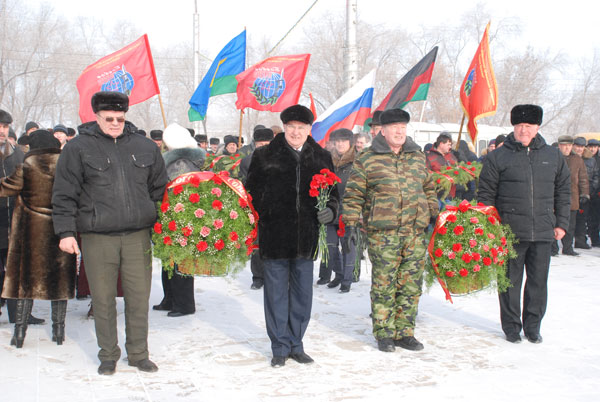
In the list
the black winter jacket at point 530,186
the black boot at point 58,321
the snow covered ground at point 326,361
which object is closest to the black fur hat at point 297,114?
the black winter jacket at point 530,186

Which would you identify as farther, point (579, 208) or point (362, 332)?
point (579, 208)

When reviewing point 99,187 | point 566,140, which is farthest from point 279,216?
point 566,140

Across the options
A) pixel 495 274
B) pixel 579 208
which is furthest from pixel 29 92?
pixel 495 274

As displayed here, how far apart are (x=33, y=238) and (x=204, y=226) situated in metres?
1.82

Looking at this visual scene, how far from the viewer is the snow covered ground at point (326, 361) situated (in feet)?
14.3

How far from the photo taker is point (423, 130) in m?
27.5

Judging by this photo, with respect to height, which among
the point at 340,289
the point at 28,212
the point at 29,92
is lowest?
the point at 340,289

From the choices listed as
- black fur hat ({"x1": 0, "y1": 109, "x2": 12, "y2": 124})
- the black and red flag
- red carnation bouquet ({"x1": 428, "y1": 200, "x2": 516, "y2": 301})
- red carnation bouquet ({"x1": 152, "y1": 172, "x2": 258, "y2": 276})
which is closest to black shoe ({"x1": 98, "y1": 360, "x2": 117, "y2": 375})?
red carnation bouquet ({"x1": 152, "y1": 172, "x2": 258, "y2": 276})

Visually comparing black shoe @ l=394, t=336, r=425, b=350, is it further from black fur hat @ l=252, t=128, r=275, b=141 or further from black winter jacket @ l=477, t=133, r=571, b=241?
black fur hat @ l=252, t=128, r=275, b=141

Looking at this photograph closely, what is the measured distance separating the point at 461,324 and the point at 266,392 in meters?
2.82

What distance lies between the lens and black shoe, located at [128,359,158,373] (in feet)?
15.8

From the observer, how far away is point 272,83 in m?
9.15

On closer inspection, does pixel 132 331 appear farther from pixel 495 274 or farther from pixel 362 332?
pixel 495 274

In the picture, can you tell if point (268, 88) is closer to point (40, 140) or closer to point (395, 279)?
point (40, 140)
